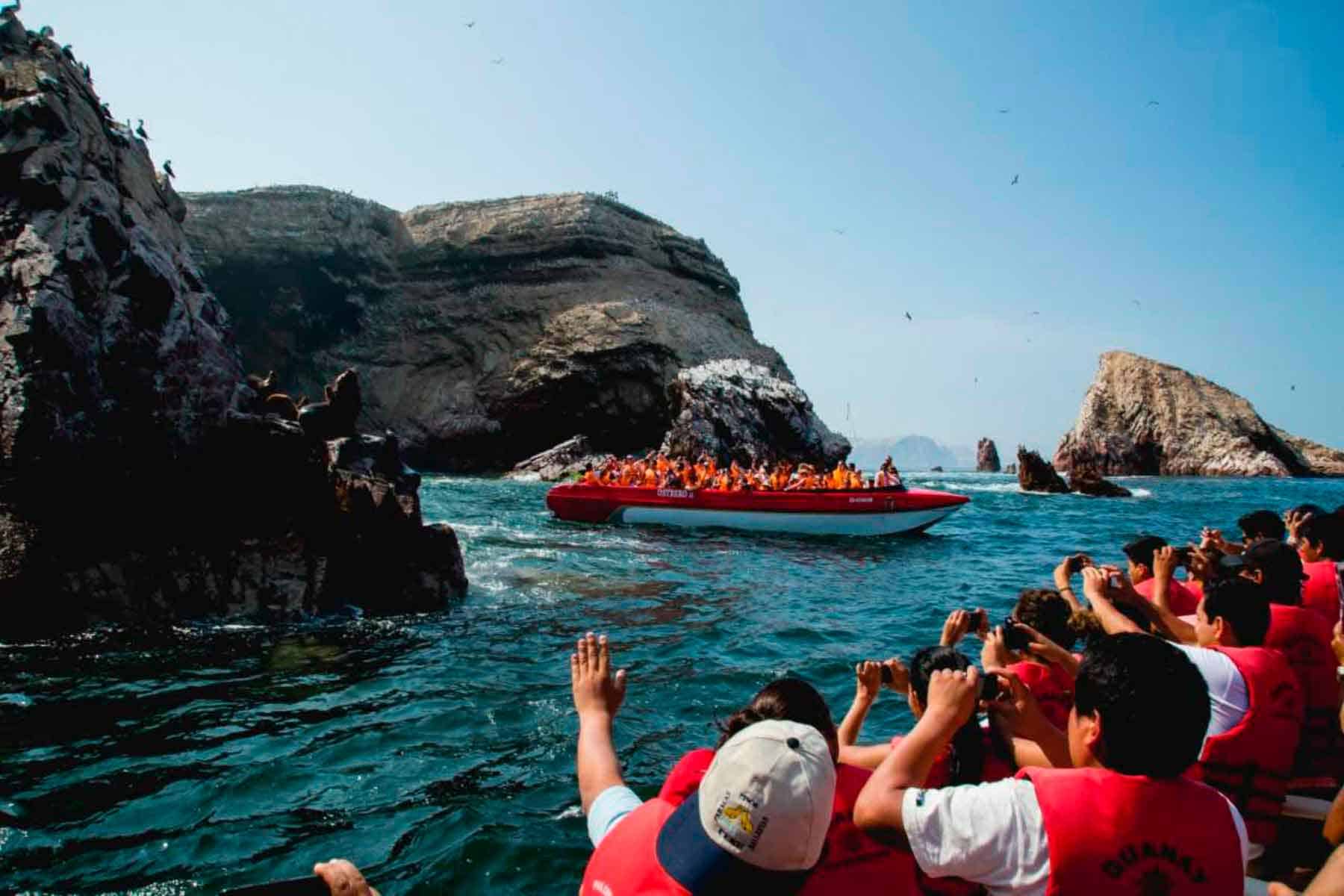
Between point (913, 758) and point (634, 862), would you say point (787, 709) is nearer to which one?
point (913, 758)

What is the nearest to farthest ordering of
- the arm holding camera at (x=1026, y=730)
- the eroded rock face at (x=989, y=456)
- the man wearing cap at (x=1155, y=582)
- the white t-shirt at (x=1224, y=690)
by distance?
1. the arm holding camera at (x=1026, y=730)
2. the white t-shirt at (x=1224, y=690)
3. the man wearing cap at (x=1155, y=582)
4. the eroded rock face at (x=989, y=456)

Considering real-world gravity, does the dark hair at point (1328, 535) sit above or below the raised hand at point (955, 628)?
above

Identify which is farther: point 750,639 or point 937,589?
point 937,589

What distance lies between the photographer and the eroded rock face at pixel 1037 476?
38.1 meters

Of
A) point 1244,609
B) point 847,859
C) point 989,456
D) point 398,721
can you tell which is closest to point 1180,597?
point 1244,609

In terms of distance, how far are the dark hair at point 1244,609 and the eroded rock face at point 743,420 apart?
35.2 metres

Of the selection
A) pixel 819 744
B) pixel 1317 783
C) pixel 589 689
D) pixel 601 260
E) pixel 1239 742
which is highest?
pixel 601 260

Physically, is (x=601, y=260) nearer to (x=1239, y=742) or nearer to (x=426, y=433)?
(x=426, y=433)

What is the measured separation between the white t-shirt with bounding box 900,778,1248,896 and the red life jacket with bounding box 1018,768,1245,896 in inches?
2.1

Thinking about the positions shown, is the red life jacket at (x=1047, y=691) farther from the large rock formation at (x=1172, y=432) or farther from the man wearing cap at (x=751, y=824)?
the large rock formation at (x=1172, y=432)

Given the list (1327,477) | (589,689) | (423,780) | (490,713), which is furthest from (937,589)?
(1327,477)

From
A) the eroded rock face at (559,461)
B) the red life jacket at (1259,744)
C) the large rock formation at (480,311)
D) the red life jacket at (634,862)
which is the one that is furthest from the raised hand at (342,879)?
the large rock formation at (480,311)

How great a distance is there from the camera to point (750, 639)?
10242mm

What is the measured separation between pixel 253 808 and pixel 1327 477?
74.5 m
